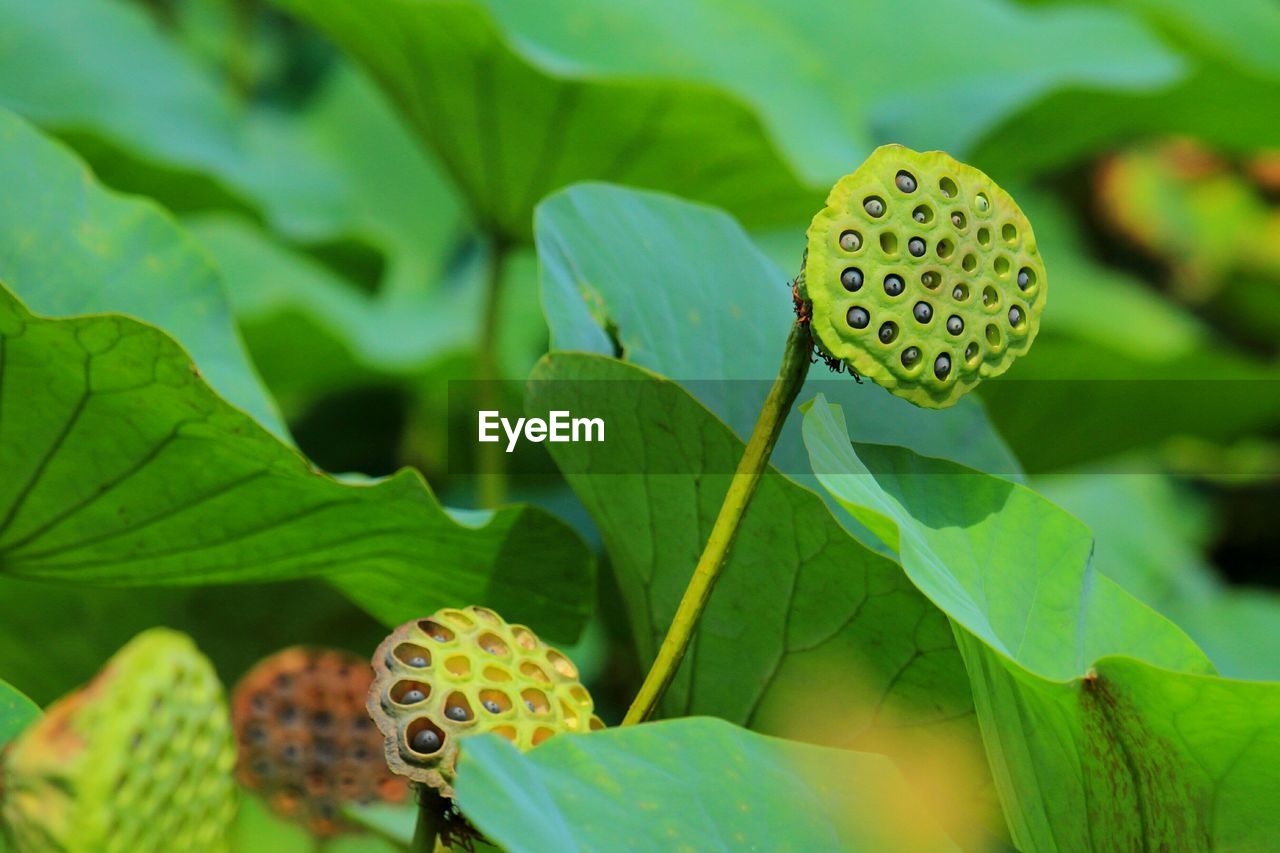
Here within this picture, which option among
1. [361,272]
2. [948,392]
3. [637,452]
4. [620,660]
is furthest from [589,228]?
[361,272]

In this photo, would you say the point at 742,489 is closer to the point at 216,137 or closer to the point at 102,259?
the point at 102,259

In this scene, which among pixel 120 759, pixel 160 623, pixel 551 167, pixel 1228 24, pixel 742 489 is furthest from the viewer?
pixel 1228 24

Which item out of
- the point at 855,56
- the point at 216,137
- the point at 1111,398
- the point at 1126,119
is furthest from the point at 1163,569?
the point at 216,137

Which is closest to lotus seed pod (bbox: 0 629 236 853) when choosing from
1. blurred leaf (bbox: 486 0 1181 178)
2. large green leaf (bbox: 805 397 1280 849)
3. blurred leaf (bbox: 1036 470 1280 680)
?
large green leaf (bbox: 805 397 1280 849)

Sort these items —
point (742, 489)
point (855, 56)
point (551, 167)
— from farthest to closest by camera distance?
point (855, 56)
point (551, 167)
point (742, 489)

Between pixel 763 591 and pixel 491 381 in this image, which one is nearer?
pixel 763 591

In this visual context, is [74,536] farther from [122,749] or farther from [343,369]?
[343,369]

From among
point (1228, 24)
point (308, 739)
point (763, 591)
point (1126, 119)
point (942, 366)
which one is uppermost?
point (1228, 24)
